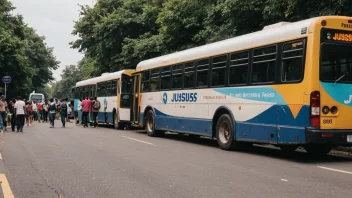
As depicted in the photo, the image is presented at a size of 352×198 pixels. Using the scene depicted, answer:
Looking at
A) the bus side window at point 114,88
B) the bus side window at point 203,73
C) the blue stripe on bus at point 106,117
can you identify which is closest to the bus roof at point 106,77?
the bus side window at point 114,88

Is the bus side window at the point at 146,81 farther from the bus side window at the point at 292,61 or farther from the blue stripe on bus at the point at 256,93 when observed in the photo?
the bus side window at the point at 292,61

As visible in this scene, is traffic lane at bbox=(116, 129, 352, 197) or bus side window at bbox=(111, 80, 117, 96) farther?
bus side window at bbox=(111, 80, 117, 96)

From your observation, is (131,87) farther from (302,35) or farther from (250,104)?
(302,35)

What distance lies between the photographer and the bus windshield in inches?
384

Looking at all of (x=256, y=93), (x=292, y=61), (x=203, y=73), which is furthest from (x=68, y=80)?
(x=292, y=61)

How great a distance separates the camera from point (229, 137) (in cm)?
1254

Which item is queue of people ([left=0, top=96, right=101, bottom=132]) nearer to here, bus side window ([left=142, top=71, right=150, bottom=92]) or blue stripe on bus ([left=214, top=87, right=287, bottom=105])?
bus side window ([left=142, top=71, right=150, bottom=92])

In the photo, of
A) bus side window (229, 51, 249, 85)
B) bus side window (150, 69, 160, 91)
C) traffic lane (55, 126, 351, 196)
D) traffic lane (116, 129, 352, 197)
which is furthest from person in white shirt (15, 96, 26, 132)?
bus side window (229, 51, 249, 85)

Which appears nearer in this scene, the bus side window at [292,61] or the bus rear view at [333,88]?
the bus rear view at [333,88]

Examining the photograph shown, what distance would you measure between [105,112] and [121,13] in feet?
39.4

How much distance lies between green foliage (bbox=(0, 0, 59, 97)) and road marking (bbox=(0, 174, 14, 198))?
31.0 metres

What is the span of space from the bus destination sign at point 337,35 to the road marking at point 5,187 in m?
6.97

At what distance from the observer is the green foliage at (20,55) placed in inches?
1512

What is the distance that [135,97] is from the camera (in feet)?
66.6
